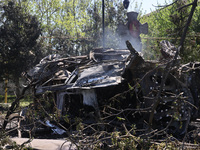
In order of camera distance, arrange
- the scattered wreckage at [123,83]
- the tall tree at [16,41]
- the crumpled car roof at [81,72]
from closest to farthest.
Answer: the scattered wreckage at [123,83] < the crumpled car roof at [81,72] < the tall tree at [16,41]

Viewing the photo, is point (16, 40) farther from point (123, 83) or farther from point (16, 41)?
point (123, 83)

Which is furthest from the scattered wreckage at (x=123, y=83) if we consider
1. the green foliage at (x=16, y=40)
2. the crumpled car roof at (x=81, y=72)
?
the green foliage at (x=16, y=40)

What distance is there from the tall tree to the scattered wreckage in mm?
11175

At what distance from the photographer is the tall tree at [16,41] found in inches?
822

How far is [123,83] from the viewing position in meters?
8.46

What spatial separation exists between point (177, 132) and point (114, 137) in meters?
3.59

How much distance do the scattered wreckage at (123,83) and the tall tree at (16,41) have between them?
11175 mm

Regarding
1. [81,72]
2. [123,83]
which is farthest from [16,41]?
[123,83]

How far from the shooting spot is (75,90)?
824cm

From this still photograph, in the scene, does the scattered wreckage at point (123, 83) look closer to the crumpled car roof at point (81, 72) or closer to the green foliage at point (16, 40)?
the crumpled car roof at point (81, 72)

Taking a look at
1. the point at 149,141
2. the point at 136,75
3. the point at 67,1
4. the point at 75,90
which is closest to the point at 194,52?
the point at 136,75

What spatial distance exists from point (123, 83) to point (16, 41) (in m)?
14.9

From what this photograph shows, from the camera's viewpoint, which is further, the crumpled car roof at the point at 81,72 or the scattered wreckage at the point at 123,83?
the crumpled car roof at the point at 81,72

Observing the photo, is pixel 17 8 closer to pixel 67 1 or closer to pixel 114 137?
pixel 67 1
